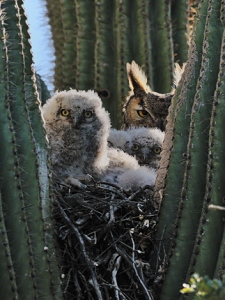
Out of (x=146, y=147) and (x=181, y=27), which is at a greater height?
(x=181, y=27)

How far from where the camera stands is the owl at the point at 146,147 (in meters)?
6.22

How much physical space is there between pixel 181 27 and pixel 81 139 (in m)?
1.84

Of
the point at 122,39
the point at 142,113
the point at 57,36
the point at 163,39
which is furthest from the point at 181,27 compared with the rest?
the point at 57,36

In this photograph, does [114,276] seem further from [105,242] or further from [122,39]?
[122,39]

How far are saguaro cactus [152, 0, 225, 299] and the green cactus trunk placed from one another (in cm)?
243

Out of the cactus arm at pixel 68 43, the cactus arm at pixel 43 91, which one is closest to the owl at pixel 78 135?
the cactus arm at pixel 43 91

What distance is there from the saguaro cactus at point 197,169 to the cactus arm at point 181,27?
2.68 meters

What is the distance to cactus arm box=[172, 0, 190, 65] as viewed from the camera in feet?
23.0

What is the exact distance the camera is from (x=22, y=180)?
3908mm

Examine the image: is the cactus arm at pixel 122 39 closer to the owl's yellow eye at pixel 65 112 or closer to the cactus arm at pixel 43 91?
the cactus arm at pixel 43 91

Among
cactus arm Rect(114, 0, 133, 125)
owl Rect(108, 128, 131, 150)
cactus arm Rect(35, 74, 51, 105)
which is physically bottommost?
owl Rect(108, 128, 131, 150)

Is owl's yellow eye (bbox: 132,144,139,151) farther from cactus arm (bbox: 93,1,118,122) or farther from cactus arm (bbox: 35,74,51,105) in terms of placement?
cactus arm (bbox: 35,74,51,105)

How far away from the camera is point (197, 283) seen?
2422mm

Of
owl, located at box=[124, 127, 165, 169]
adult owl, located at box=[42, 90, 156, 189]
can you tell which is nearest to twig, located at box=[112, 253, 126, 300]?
adult owl, located at box=[42, 90, 156, 189]
